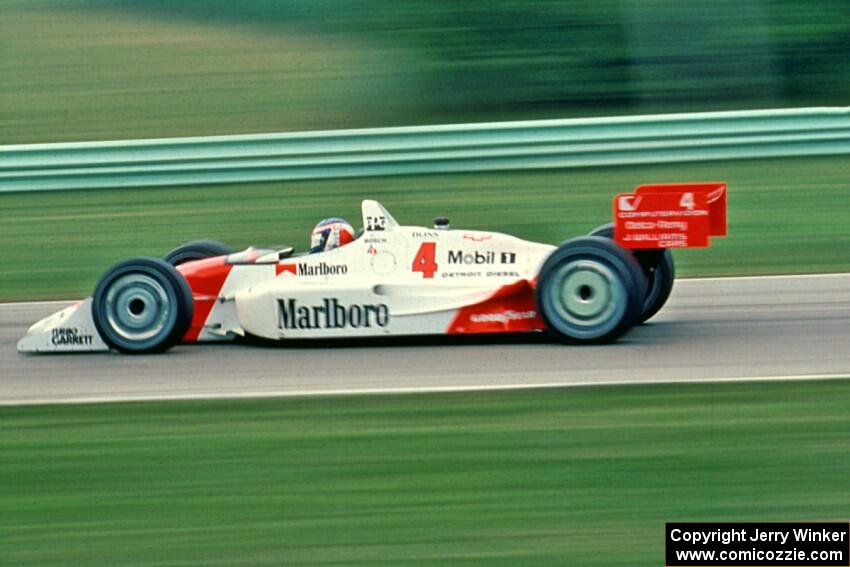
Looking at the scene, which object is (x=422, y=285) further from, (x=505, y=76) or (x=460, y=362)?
(x=505, y=76)

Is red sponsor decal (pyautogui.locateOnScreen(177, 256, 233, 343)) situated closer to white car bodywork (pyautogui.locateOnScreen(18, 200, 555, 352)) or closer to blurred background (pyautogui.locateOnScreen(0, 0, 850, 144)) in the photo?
white car bodywork (pyautogui.locateOnScreen(18, 200, 555, 352))

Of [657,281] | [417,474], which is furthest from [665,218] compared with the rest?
[417,474]

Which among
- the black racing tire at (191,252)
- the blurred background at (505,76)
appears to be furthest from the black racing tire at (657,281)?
the blurred background at (505,76)

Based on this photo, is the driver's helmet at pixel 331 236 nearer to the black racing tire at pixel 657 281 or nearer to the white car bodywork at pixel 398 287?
the white car bodywork at pixel 398 287

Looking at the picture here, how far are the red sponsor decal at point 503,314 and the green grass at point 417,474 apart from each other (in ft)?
4.12

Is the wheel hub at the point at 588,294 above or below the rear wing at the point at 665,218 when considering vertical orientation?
below

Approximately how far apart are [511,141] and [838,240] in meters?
3.57

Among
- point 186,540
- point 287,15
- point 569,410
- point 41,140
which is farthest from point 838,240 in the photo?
point 287,15

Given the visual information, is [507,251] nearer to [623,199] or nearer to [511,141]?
[623,199]

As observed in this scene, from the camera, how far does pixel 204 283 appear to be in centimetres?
954

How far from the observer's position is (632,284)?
8867mm

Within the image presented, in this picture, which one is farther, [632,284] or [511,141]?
[511,141]

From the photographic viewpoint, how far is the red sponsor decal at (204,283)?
9516mm

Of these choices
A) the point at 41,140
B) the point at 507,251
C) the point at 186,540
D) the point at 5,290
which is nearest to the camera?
the point at 186,540
